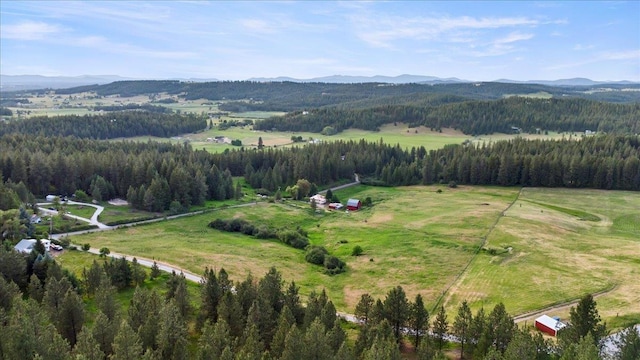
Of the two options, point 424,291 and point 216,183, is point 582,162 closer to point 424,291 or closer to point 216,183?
point 424,291

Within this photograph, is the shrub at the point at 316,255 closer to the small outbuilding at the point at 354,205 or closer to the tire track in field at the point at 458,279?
the tire track in field at the point at 458,279

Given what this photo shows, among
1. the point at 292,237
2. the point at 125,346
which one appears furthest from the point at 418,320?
the point at 292,237

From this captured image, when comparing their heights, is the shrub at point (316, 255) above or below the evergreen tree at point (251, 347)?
below

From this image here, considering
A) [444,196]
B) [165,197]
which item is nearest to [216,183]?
[165,197]

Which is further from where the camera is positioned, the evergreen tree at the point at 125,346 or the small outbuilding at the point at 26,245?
the small outbuilding at the point at 26,245

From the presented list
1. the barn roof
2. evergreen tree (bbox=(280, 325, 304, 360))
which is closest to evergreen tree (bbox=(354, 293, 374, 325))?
evergreen tree (bbox=(280, 325, 304, 360))

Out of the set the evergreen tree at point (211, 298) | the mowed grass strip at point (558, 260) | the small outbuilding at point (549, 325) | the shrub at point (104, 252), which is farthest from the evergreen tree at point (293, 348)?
the shrub at point (104, 252)

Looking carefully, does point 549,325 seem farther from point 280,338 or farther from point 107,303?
point 107,303
